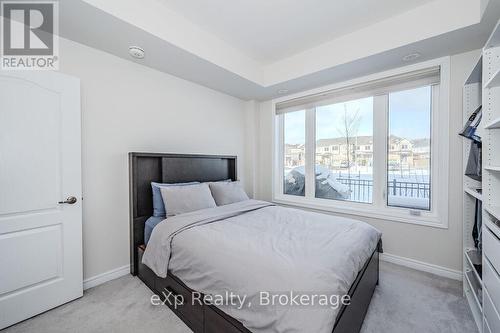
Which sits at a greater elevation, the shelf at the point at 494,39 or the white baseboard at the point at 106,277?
the shelf at the point at 494,39

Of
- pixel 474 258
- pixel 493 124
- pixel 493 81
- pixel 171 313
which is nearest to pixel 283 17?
pixel 493 81

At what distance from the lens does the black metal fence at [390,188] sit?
2570 millimetres

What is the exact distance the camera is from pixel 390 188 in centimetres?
276

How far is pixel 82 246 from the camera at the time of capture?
6.67ft

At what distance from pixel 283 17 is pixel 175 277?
2595mm

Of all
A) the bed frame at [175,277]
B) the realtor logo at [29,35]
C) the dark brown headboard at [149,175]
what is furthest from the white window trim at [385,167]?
the realtor logo at [29,35]

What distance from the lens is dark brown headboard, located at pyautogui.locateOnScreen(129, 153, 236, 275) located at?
91.2 inches

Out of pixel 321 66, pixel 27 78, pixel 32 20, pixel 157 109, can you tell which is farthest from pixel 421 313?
pixel 32 20

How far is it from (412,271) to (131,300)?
9.65 ft

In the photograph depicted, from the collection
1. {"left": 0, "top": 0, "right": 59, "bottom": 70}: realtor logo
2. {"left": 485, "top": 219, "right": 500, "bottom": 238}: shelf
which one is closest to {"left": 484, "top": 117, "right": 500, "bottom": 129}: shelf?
{"left": 485, "top": 219, "right": 500, "bottom": 238}: shelf

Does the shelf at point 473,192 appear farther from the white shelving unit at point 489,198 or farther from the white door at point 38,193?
the white door at point 38,193

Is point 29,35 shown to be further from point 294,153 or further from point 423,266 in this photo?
point 423,266

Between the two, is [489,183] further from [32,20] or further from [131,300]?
[32,20]

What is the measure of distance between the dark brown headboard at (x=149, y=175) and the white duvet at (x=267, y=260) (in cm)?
52
